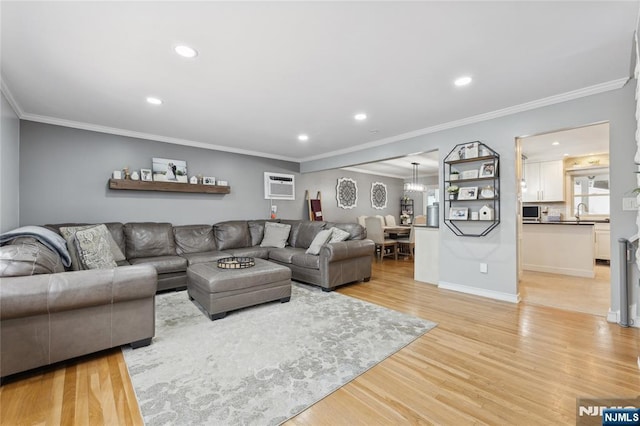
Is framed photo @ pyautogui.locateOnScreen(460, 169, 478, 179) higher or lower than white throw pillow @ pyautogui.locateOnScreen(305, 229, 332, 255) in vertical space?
higher

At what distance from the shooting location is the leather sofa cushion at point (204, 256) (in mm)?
4113

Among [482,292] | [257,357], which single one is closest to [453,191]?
[482,292]

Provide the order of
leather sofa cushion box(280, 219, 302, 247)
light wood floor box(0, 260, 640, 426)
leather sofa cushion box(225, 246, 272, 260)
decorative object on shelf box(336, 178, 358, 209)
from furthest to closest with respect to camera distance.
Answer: decorative object on shelf box(336, 178, 358, 209) < leather sofa cushion box(280, 219, 302, 247) < leather sofa cushion box(225, 246, 272, 260) < light wood floor box(0, 260, 640, 426)

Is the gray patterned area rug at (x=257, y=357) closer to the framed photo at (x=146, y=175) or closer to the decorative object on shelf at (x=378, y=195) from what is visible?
the framed photo at (x=146, y=175)

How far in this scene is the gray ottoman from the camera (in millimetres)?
2930

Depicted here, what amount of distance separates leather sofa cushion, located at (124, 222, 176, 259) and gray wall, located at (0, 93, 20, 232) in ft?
3.93

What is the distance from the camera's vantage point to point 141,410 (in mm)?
1576

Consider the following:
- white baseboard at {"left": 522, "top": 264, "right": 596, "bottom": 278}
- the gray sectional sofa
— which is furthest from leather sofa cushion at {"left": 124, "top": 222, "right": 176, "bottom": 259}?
white baseboard at {"left": 522, "top": 264, "right": 596, "bottom": 278}

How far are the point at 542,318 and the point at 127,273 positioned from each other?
4033 mm

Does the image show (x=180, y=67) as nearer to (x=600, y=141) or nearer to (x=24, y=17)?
(x=24, y=17)

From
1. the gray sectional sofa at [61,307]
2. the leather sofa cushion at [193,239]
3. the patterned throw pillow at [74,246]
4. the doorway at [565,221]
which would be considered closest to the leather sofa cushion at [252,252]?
the leather sofa cushion at [193,239]

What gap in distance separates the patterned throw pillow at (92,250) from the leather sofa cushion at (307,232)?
2.91 meters

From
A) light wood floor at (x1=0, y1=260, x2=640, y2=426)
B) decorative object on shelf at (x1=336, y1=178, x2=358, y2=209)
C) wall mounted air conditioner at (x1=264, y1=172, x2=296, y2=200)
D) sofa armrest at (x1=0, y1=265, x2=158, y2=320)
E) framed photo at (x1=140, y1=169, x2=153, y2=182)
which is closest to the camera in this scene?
light wood floor at (x1=0, y1=260, x2=640, y2=426)

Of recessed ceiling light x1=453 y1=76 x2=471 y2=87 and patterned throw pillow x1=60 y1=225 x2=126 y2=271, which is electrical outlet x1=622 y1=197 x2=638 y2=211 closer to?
recessed ceiling light x1=453 y1=76 x2=471 y2=87
